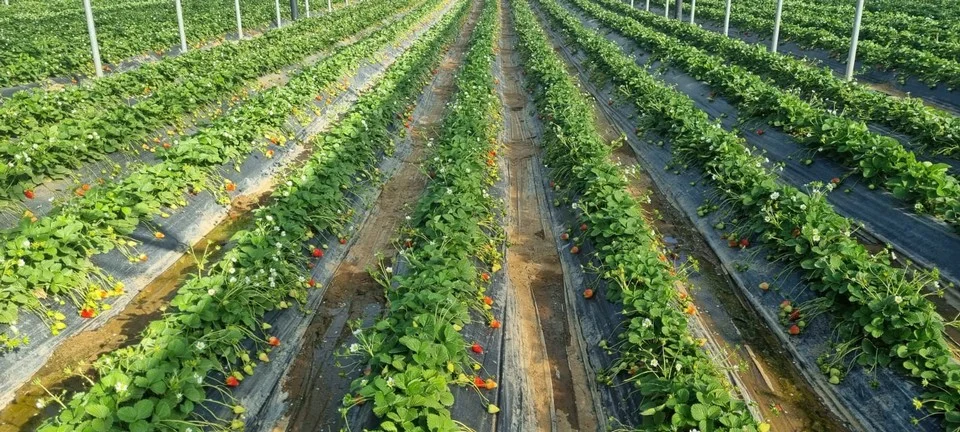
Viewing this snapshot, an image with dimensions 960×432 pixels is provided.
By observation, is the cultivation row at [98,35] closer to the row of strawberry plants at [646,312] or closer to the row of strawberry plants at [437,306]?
the row of strawberry plants at [437,306]

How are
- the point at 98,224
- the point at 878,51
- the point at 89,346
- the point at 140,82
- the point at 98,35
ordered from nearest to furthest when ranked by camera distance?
1. the point at 89,346
2. the point at 98,224
3. the point at 140,82
4. the point at 878,51
5. the point at 98,35

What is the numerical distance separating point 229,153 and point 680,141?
22.1 ft

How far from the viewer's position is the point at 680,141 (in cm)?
853

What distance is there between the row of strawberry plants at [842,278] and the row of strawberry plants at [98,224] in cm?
660

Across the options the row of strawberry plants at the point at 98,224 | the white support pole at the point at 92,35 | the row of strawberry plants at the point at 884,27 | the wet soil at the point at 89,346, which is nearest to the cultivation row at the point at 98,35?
the white support pole at the point at 92,35

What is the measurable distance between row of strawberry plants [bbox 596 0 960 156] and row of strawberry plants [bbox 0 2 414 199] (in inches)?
450

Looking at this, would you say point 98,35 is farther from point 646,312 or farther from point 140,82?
point 646,312

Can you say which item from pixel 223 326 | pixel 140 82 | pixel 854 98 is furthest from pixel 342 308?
pixel 854 98

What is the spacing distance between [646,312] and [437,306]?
1.67 metres

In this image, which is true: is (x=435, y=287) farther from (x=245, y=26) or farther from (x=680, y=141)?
(x=245, y=26)

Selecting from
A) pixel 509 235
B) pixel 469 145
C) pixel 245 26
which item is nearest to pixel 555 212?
pixel 509 235

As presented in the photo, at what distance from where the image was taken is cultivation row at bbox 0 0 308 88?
42.9 feet

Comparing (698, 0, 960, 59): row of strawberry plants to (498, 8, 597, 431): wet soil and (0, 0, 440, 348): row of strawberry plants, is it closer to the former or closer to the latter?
(498, 8, 597, 431): wet soil

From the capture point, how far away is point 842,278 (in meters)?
4.75
